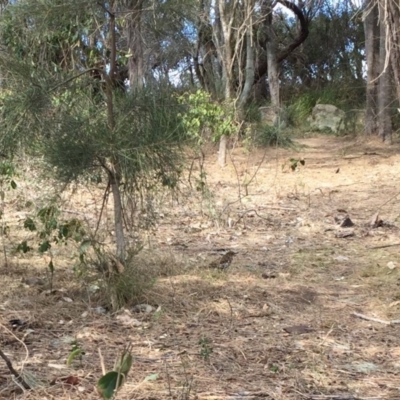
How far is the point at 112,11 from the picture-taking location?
151 inches

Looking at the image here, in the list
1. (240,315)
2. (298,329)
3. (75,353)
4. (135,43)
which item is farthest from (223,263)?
(75,353)

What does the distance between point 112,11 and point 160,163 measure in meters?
1.08

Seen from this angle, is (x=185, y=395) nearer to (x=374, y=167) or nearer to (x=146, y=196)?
(x=146, y=196)

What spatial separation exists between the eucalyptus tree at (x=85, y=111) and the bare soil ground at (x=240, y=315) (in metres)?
0.68

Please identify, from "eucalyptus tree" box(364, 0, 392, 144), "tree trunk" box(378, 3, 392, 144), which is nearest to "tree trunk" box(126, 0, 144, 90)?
"eucalyptus tree" box(364, 0, 392, 144)

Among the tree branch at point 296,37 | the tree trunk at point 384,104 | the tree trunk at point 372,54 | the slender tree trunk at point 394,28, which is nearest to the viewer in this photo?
the slender tree trunk at point 394,28

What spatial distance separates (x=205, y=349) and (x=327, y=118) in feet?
40.5

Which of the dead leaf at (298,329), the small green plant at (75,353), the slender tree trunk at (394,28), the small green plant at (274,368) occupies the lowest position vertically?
the dead leaf at (298,329)

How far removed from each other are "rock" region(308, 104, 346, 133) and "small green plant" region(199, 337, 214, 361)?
11294 millimetres

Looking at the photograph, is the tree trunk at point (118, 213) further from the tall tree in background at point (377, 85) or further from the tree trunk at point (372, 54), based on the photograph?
the tree trunk at point (372, 54)

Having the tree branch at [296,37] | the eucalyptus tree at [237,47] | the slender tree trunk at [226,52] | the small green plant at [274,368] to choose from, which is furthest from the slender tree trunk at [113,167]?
the tree branch at [296,37]

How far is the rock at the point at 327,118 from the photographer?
14.0 m

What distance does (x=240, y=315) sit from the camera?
11.7 feet

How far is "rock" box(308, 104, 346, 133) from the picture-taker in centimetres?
1397
